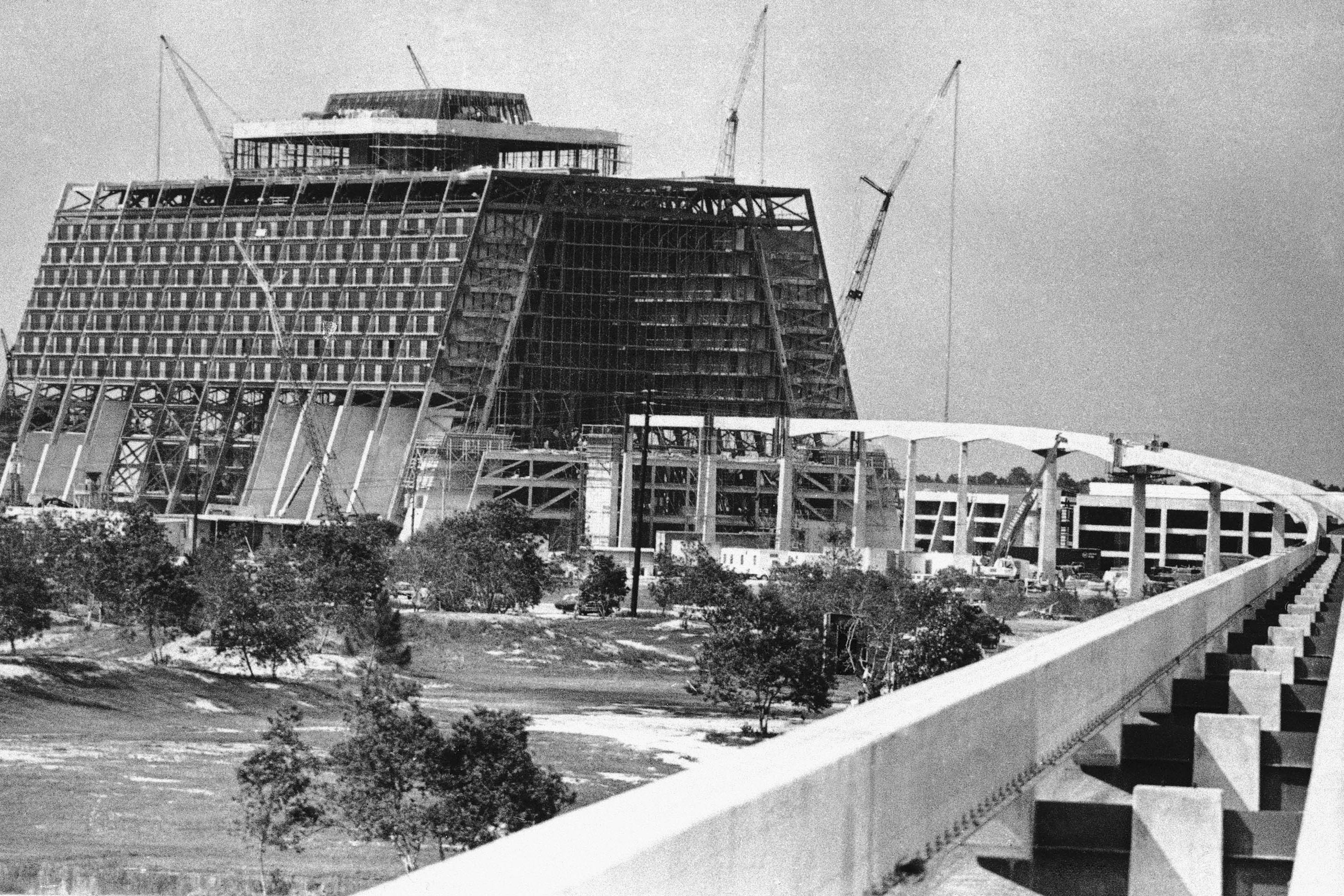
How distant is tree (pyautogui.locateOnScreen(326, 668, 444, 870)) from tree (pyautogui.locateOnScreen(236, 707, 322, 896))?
935 millimetres

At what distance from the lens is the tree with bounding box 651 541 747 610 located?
15662 cm

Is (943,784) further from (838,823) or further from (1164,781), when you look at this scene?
(1164,781)

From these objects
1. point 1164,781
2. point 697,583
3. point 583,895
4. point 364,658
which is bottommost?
point 583,895

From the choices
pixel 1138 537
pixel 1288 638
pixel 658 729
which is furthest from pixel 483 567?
pixel 1288 638

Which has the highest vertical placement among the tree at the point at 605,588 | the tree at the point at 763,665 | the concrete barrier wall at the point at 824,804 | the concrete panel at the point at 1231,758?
the tree at the point at 605,588

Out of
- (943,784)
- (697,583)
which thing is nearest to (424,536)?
(697,583)

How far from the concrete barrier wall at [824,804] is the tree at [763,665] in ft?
233

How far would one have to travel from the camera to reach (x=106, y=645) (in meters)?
124

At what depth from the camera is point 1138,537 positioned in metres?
185

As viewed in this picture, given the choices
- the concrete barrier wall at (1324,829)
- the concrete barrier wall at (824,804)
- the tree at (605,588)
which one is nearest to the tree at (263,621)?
the tree at (605,588)

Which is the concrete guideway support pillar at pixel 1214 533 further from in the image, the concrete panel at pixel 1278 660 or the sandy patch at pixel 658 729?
the concrete panel at pixel 1278 660

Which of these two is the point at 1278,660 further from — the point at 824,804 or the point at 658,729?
the point at 658,729

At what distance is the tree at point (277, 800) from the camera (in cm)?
5991

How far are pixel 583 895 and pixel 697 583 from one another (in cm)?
15277
